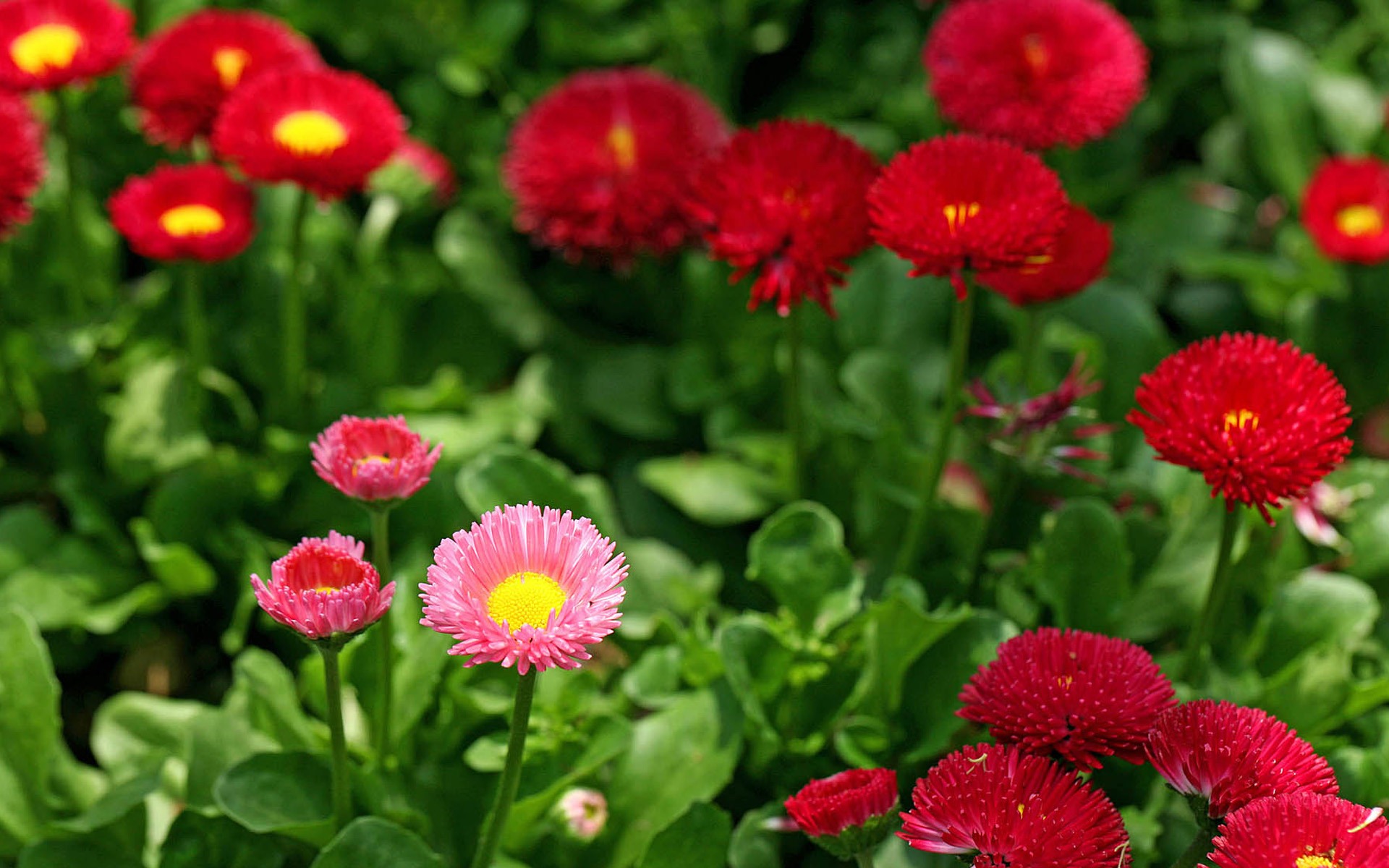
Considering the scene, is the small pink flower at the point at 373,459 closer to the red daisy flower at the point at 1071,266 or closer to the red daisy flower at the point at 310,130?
the red daisy flower at the point at 310,130

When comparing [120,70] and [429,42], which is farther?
[429,42]

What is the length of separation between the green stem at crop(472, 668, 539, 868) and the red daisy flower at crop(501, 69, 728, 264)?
3.65ft

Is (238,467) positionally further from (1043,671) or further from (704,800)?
(1043,671)

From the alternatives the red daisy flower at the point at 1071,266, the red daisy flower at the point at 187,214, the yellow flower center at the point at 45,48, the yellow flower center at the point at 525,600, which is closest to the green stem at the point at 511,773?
the yellow flower center at the point at 525,600

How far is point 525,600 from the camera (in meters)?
1.05

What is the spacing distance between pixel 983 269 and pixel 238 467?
1218 mm

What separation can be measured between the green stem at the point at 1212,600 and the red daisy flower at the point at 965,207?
0.32 meters

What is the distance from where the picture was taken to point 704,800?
1.43 metres

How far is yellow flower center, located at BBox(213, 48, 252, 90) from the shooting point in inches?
78.9

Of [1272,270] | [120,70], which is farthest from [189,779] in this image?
[1272,270]

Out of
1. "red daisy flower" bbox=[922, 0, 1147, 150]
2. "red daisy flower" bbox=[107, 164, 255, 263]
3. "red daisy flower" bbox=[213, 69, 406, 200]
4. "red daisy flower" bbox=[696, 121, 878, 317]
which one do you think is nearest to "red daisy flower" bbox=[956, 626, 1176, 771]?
"red daisy flower" bbox=[696, 121, 878, 317]

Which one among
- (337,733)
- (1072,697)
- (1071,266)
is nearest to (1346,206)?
(1071,266)

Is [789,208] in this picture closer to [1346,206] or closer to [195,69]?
[195,69]

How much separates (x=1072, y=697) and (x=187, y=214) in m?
1.40
